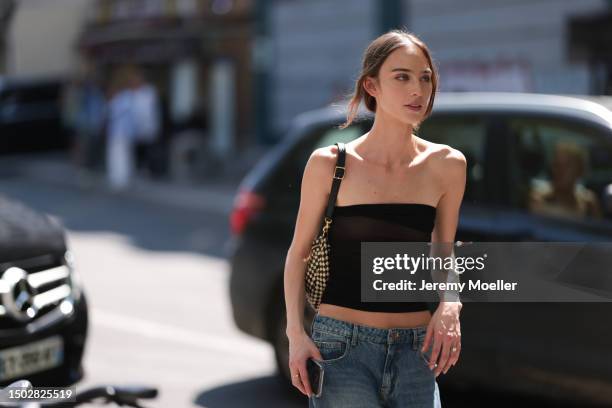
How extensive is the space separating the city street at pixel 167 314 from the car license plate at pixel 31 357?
888 mm

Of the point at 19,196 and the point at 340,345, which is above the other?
the point at 340,345

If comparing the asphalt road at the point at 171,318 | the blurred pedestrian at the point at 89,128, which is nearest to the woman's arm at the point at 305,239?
the asphalt road at the point at 171,318

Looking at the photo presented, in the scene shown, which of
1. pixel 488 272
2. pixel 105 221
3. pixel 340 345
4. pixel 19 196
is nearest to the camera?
pixel 340 345

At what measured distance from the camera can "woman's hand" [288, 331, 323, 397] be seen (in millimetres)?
3004

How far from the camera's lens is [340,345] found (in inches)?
120

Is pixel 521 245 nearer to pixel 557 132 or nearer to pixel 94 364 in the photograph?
pixel 557 132

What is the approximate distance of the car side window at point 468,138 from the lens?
5.55 meters

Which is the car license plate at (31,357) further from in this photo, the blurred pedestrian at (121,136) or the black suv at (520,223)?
the blurred pedestrian at (121,136)

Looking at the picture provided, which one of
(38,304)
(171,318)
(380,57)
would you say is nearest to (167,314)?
(171,318)

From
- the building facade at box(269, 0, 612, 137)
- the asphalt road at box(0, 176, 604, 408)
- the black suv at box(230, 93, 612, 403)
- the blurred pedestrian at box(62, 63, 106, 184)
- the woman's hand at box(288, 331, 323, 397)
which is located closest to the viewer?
the woman's hand at box(288, 331, 323, 397)

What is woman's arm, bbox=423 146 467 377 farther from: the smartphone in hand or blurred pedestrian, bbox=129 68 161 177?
blurred pedestrian, bbox=129 68 161 177

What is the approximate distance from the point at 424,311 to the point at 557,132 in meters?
2.51

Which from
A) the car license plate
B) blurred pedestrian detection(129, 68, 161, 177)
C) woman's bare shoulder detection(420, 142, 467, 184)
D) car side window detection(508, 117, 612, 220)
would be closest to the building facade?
blurred pedestrian detection(129, 68, 161, 177)

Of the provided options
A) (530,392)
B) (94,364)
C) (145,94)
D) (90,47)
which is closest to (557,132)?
(530,392)
